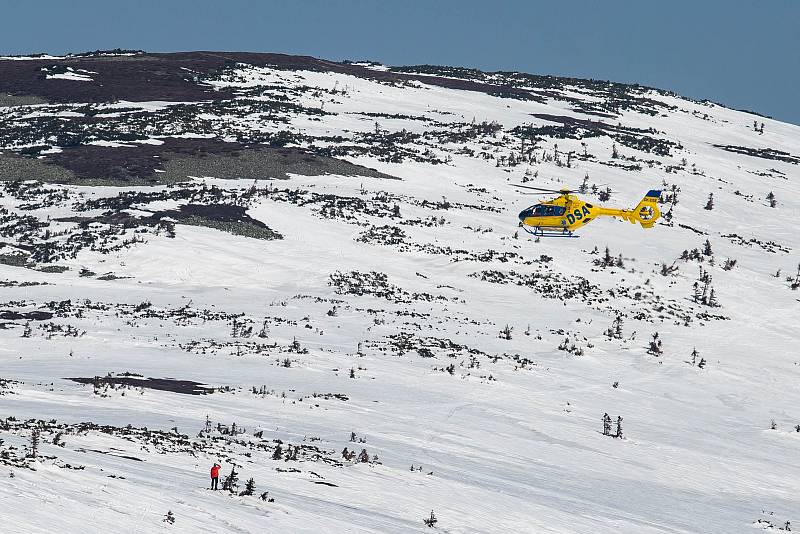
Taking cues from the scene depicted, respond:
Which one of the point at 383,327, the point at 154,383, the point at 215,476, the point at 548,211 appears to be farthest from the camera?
the point at 548,211

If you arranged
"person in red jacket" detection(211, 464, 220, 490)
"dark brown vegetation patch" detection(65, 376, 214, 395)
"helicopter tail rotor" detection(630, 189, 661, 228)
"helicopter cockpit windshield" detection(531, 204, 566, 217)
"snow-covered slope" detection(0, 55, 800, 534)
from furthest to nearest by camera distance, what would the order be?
"helicopter tail rotor" detection(630, 189, 661, 228), "helicopter cockpit windshield" detection(531, 204, 566, 217), "dark brown vegetation patch" detection(65, 376, 214, 395), "snow-covered slope" detection(0, 55, 800, 534), "person in red jacket" detection(211, 464, 220, 490)

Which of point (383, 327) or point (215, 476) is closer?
point (215, 476)

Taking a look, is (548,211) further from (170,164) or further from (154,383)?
(170,164)

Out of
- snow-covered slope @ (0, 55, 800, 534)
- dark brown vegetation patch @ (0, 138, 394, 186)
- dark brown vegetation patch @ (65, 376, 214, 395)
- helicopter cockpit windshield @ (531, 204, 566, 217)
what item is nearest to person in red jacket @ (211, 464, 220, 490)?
snow-covered slope @ (0, 55, 800, 534)

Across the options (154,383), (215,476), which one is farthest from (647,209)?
(215,476)

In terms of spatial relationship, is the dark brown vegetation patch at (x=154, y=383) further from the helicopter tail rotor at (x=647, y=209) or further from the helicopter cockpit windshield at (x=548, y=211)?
the helicopter tail rotor at (x=647, y=209)

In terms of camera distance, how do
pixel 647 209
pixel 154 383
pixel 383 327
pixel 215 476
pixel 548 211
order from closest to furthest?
pixel 215 476 < pixel 154 383 < pixel 383 327 < pixel 548 211 < pixel 647 209

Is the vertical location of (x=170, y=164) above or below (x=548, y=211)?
above

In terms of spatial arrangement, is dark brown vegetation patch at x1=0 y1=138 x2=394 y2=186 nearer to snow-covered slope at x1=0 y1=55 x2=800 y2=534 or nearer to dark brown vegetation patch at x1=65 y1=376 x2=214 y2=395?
snow-covered slope at x1=0 y1=55 x2=800 y2=534
